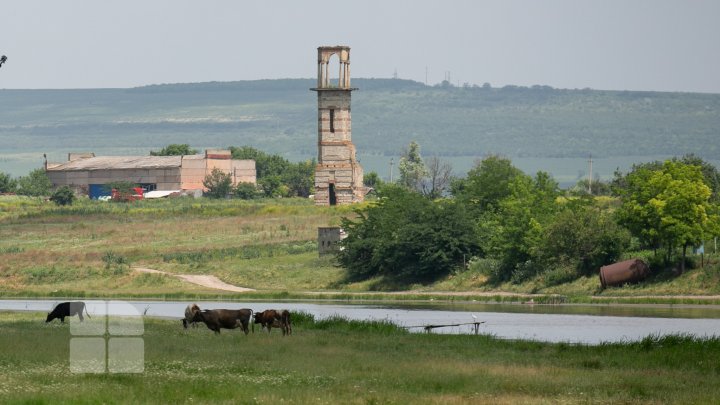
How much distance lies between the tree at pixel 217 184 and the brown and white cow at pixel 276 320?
12192 cm

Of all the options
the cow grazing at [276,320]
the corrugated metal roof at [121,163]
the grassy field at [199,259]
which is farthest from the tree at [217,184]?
the cow grazing at [276,320]

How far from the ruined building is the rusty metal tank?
53911 mm

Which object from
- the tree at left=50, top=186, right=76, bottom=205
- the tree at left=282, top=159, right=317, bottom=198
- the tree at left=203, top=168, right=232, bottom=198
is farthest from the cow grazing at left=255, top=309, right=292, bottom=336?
the tree at left=282, top=159, right=317, bottom=198

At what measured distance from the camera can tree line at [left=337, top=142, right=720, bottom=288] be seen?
7262cm

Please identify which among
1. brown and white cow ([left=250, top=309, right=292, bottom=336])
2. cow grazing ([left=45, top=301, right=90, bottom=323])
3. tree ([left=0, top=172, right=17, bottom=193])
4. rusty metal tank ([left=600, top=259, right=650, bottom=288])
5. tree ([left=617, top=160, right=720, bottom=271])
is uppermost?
tree ([left=617, top=160, right=720, bottom=271])

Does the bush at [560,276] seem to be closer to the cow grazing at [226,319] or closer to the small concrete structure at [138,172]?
the cow grazing at [226,319]

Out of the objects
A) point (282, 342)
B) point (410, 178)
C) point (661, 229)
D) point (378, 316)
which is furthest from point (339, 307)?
point (410, 178)

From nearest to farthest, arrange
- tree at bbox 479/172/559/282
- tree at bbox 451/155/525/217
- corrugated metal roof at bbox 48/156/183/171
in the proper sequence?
1. tree at bbox 479/172/559/282
2. tree at bbox 451/155/525/217
3. corrugated metal roof at bbox 48/156/183/171

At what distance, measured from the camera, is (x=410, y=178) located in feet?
618

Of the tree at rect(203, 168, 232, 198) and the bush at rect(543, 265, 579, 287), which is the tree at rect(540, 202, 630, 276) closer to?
the bush at rect(543, 265, 579, 287)

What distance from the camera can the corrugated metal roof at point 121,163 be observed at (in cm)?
17962

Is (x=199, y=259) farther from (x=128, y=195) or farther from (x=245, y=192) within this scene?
(x=245, y=192)

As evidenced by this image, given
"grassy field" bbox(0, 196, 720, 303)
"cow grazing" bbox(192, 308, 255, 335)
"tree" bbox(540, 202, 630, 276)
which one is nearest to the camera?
"cow grazing" bbox(192, 308, 255, 335)

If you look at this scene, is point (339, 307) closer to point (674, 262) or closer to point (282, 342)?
point (674, 262)
